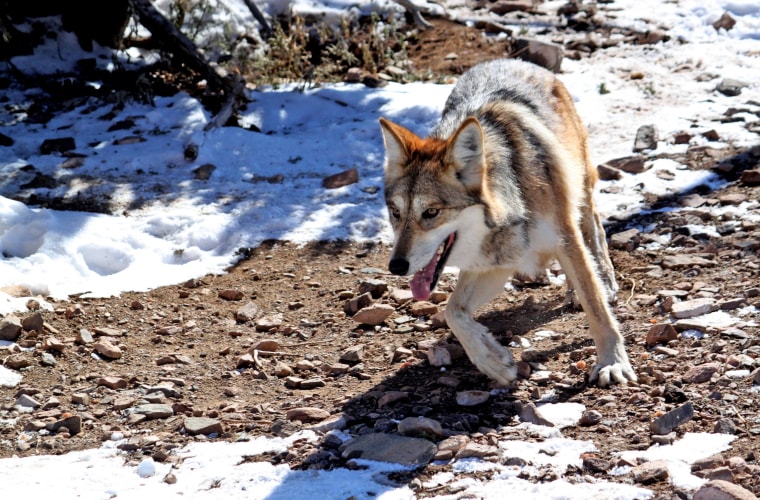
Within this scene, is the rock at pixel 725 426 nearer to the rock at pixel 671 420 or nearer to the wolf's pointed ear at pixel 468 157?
the rock at pixel 671 420

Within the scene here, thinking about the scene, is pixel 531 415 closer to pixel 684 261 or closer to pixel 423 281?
pixel 423 281

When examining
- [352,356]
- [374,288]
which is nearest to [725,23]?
[374,288]

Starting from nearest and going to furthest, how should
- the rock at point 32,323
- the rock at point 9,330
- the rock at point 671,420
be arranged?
the rock at point 671,420 < the rock at point 9,330 < the rock at point 32,323

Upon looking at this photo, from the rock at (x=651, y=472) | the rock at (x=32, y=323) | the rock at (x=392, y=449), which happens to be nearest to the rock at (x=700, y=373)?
the rock at (x=651, y=472)

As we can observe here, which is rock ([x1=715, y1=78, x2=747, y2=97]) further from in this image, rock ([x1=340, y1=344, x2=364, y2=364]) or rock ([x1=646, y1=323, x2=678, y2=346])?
rock ([x1=340, y1=344, x2=364, y2=364])

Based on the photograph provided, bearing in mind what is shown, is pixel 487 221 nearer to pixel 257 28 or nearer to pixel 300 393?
pixel 300 393

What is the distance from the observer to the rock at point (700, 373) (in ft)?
14.5

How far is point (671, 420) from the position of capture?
3969mm

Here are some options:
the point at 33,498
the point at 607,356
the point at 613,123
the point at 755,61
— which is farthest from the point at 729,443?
the point at 755,61

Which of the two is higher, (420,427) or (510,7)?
(510,7)

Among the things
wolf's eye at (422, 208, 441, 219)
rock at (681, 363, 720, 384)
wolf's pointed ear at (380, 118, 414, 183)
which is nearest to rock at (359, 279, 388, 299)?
wolf's pointed ear at (380, 118, 414, 183)

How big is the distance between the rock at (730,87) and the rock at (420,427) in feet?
22.1

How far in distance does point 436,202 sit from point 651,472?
6.23 ft

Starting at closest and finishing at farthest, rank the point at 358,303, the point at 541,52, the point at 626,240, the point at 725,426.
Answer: the point at 725,426, the point at 358,303, the point at 626,240, the point at 541,52
